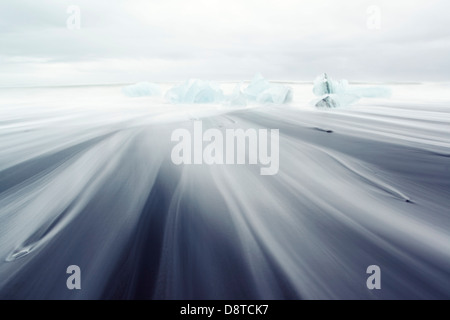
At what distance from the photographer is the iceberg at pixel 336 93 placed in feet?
18.1

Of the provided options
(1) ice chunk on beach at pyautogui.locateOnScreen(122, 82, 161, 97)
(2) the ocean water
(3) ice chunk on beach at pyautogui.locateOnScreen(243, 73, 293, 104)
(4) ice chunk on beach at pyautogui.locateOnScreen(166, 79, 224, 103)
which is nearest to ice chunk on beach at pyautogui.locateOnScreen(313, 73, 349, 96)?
(3) ice chunk on beach at pyautogui.locateOnScreen(243, 73, 293, 104)

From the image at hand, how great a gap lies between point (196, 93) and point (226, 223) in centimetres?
592

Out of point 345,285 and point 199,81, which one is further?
point 199,81

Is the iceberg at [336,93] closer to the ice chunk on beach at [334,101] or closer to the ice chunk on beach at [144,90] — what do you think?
the ice chunk on beach at [334,101]

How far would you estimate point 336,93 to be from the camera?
245 inches

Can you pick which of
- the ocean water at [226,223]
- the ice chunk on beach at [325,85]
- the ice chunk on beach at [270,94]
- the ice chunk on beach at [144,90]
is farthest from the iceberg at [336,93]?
the ice chunk on beach at [144,90]

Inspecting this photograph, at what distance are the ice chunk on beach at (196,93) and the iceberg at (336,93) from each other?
221 cm

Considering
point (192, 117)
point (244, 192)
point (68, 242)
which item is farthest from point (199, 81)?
point (68, 242)

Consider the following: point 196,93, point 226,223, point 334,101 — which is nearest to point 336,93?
point 334,101

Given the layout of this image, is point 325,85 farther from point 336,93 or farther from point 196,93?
point 196,93

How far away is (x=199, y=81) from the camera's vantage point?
7.26 meters

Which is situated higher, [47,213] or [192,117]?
[192,117]

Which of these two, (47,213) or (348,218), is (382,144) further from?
(47,213)
